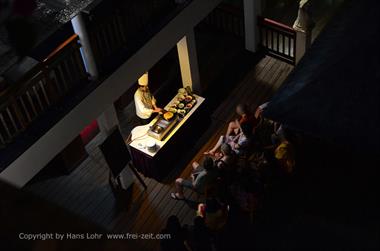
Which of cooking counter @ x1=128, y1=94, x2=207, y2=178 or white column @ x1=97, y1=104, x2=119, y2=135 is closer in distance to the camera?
white column @ x1=97, y1=104, x2=119, y2=135

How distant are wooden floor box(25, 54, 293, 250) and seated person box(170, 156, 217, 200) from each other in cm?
28

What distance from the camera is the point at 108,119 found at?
9.95 m

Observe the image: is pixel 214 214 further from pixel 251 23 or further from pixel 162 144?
pixel 251 23

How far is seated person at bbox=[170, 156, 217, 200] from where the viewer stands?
9672 millimetres

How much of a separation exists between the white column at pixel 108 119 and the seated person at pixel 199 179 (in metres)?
1.66

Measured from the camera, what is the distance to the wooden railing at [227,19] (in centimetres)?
1327

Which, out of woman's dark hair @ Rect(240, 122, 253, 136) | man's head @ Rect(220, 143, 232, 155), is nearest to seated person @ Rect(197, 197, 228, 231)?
man's head @ Rect(220, 143, 232, 155)

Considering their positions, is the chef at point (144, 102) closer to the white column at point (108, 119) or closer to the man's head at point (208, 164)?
the white column at point (108, 119)

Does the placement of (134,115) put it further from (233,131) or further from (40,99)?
(40,99)

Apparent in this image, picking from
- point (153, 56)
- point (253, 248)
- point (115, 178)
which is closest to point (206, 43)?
point (153, 56)

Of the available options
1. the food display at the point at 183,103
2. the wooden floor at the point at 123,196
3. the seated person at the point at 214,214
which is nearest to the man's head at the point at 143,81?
the food display at the point at 183,103

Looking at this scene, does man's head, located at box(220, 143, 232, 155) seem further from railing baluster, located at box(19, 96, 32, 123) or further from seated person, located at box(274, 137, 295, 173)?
railing baluster, located at box(19, 96, 32, 123)

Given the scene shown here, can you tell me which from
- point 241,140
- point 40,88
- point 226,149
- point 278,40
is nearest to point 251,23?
point 278,40

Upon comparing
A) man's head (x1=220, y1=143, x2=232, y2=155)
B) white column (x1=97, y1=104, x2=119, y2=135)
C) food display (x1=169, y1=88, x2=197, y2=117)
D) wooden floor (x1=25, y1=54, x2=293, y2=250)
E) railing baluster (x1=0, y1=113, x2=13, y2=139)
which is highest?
→ railing baluster (x1=0, y1=113, x2=13, y2=139)
